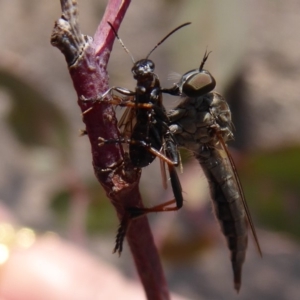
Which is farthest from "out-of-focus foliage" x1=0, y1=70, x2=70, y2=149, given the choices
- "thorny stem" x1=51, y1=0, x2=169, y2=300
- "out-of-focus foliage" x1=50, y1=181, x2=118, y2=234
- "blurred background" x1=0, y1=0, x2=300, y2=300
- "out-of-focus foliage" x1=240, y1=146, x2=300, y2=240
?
"thorny stem" x1=51, y1=0, x2=169, y2=300

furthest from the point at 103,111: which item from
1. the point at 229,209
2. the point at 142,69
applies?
the point at 229,209

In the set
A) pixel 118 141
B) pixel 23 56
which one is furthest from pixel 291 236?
pixel 23 56

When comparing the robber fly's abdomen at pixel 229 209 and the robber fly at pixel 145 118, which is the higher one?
the robber fly at pixel 145 118

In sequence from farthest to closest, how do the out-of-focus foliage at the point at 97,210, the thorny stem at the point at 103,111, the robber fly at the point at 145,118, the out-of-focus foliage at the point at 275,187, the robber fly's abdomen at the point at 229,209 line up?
1. the out-of-focus foliage at the point at 97,210
2. the out-of-focus foliage at the point at 275,187
3. the robber fly's abdomen at the point at 229,209
4. the robber fly at the point at 145,118
5. the thorny stem at the point at 103,111

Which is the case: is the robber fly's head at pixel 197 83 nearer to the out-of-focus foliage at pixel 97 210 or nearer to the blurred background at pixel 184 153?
the blurred background at pixel 184 153

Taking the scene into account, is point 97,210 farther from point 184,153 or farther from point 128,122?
point 128,122

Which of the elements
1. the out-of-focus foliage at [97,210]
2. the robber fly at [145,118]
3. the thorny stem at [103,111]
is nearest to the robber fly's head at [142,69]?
the robber fly at [145,118]
